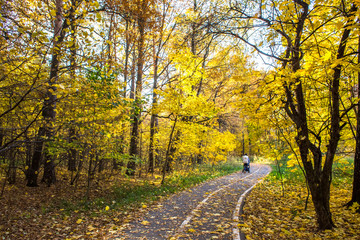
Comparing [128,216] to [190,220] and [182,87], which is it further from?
[182,87]

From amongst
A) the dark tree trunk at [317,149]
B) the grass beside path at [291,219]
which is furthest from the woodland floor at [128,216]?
the dark tree trunk at [317,149]

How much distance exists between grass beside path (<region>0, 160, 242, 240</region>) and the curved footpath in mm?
459

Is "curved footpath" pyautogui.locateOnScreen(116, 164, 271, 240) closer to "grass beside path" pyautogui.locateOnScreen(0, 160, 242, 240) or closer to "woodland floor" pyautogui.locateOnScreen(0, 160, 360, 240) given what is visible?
"woodland floor" pyautogui.locateOnScreen(0, 160, 360, 240)

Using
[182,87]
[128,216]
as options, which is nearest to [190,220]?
[128,216]

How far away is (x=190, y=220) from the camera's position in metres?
5.06

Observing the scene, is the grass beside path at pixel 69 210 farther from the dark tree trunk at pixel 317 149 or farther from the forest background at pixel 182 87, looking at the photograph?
the dark tree trunk at pixel 317 149

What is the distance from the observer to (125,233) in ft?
14.1

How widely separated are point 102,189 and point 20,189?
2.72 metres

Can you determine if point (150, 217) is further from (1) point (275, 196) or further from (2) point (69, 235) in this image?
(1) point (275, 196)

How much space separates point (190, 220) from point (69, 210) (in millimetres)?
3460

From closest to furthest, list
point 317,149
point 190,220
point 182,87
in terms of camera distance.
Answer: point 317,149 → point 190,220 → point 182,87

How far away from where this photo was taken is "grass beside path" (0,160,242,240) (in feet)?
14.3

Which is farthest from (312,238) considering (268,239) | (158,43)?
(158,43)

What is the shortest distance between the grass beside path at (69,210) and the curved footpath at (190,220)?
46cm
